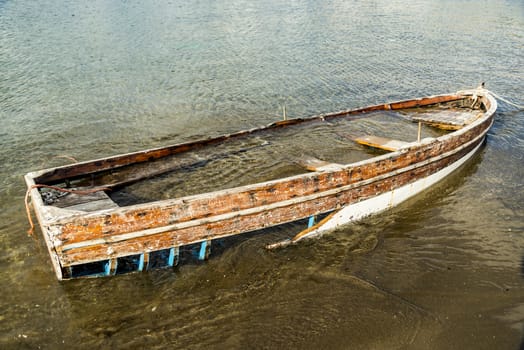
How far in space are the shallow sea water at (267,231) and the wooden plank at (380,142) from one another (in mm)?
1109

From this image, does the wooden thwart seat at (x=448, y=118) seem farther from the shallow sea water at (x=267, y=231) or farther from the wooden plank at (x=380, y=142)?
the wooden plank at (x=380, y=142)

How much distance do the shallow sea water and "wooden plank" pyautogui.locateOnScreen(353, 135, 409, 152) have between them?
1.11 m

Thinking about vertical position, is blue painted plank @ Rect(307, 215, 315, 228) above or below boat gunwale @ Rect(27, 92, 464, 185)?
below

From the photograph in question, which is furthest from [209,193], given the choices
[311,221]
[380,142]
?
[380,142]

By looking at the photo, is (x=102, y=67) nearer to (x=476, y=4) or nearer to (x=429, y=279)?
(x=429, y=279)

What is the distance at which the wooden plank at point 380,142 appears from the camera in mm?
9103

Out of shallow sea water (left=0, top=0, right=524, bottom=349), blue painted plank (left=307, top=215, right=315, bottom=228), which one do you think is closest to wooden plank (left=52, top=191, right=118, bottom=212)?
shallow sea water (left=0, top=0, right=524, bottom=349)

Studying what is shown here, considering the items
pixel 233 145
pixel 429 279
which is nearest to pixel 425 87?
pixel 233 145

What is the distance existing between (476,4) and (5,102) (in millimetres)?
40792

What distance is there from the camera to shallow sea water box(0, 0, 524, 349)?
5301 mm

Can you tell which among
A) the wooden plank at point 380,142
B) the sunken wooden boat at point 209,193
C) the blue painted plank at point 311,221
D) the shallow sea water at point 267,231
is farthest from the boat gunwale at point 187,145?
the blue painted plank at point 311,221

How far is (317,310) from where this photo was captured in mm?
5578

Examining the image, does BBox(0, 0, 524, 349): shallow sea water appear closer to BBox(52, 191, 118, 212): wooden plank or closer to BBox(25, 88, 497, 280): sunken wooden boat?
BBox(25, 88, 497, 280): sunken wooden boat

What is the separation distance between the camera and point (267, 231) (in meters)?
7.11
